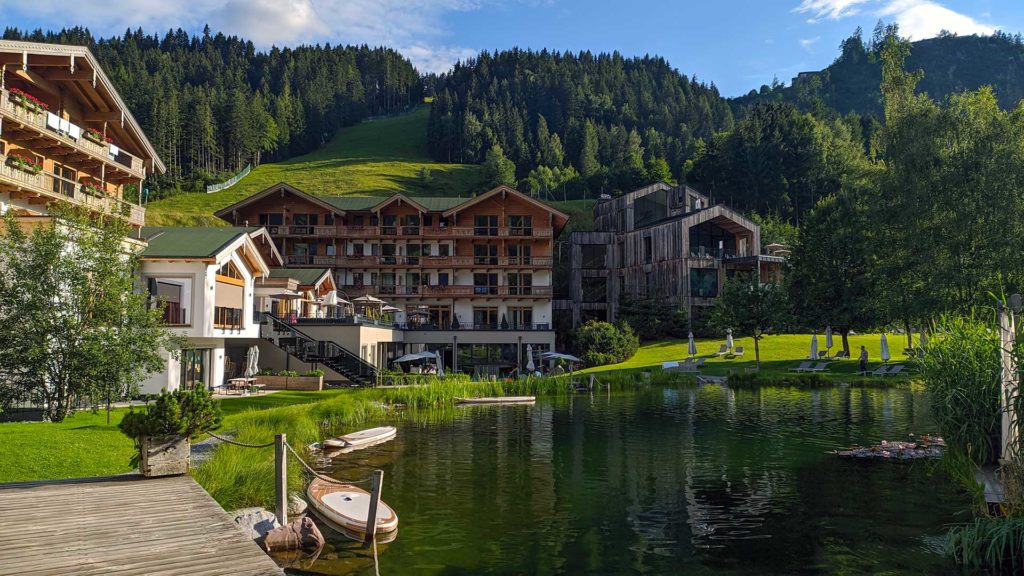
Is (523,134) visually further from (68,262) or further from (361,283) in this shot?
(68,262)

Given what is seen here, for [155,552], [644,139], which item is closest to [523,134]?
[644,139]

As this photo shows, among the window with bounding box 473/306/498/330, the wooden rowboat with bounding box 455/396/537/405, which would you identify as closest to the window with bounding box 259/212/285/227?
the window with bounding box 473/306/498/330

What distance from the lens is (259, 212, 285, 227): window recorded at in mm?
57309

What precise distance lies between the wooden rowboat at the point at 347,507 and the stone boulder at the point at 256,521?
1134 mm

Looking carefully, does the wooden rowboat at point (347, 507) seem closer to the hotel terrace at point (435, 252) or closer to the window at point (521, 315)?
the hotel terrace at point (435, 252)

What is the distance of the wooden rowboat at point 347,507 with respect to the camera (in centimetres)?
1259

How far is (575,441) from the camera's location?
75.3 ft

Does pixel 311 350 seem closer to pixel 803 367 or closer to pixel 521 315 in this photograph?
pixel 521 315

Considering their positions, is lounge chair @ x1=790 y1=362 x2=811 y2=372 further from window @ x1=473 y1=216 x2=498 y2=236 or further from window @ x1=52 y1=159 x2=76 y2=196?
window @ x1=52 y1=159 x2=76 y2=196

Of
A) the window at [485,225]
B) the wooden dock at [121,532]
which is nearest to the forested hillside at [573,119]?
the window at [485,225]

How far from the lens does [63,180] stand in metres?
30.6

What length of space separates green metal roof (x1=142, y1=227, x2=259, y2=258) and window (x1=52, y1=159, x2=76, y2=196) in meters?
3.58

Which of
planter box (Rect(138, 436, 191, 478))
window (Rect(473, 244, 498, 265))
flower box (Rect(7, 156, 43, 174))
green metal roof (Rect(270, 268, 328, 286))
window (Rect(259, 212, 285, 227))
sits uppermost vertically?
window (Rect(259, 212, 285, 227))

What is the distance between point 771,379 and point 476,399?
1756cm
